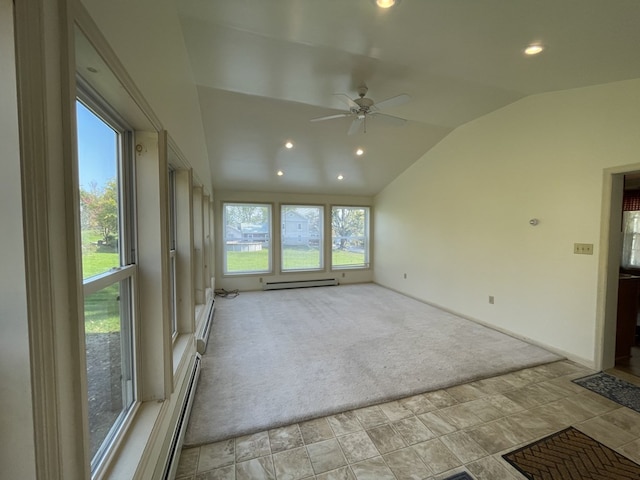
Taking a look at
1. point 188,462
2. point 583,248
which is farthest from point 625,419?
point 188,462

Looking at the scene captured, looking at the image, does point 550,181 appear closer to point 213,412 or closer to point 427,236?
point 427,236

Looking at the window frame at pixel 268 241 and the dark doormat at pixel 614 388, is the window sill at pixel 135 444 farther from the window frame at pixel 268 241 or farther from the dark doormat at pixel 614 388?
the window frame at pixel 268 241

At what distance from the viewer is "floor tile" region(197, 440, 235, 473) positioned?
1701mm

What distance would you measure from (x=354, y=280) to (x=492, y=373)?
462cm

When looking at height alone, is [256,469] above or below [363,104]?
below

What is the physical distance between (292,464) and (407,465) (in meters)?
0.70

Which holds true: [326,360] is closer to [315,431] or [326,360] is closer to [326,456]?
[315,431]

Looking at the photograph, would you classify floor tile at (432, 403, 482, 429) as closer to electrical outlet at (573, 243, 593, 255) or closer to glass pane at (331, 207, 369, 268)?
electrical outlet at (573, 243, 593, 255)

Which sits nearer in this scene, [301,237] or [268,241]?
[268,241]

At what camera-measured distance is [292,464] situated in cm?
171

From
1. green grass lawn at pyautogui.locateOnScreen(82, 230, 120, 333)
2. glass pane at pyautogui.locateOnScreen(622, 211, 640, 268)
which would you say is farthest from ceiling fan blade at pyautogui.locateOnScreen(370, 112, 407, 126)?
glass pane at pyautogui.locateOnScreen(622, 211, 640, 268)

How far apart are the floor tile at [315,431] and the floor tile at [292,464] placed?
104mm

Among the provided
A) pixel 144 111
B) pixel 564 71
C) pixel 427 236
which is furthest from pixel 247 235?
pixel 564 71

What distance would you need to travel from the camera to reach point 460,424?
205cm
